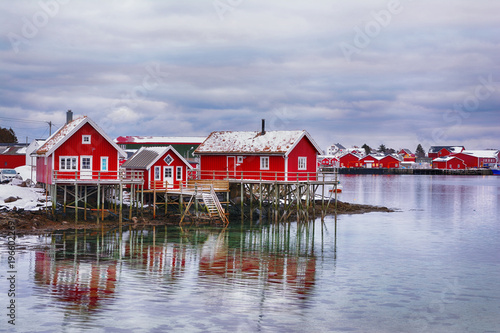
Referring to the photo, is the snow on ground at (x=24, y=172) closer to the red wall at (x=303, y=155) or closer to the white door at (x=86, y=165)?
the white door at (x=86, y=165)

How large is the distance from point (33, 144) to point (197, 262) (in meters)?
65.2

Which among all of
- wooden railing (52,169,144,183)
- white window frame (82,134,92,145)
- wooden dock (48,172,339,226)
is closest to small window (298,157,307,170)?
wooden dock (48,172,339,226)

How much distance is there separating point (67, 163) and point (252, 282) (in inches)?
871

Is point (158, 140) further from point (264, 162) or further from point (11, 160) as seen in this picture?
point (264, 162)

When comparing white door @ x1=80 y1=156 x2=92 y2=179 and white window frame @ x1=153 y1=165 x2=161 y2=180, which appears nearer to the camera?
white door @ x1=80 y1=156 x2=92 y2=179

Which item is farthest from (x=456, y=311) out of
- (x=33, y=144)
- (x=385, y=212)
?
(x=33, y=144)

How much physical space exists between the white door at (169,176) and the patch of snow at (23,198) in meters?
8.96

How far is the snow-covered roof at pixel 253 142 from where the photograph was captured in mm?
47031

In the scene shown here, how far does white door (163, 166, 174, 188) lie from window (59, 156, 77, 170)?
7.42m

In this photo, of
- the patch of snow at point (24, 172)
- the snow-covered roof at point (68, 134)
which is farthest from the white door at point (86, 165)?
the patch of snow at point (24, 172)

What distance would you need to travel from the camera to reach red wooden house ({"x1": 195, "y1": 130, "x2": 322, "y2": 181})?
46750mm

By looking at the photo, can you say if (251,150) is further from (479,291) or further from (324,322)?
(324,322)

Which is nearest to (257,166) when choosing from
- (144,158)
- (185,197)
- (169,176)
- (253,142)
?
(253,142)

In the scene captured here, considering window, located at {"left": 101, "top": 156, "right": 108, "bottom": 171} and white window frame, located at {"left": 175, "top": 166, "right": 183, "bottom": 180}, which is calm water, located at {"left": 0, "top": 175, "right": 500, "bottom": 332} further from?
white window frame, located at {"left": 175, "top": 166, "right": 183, "bottom": 180}
